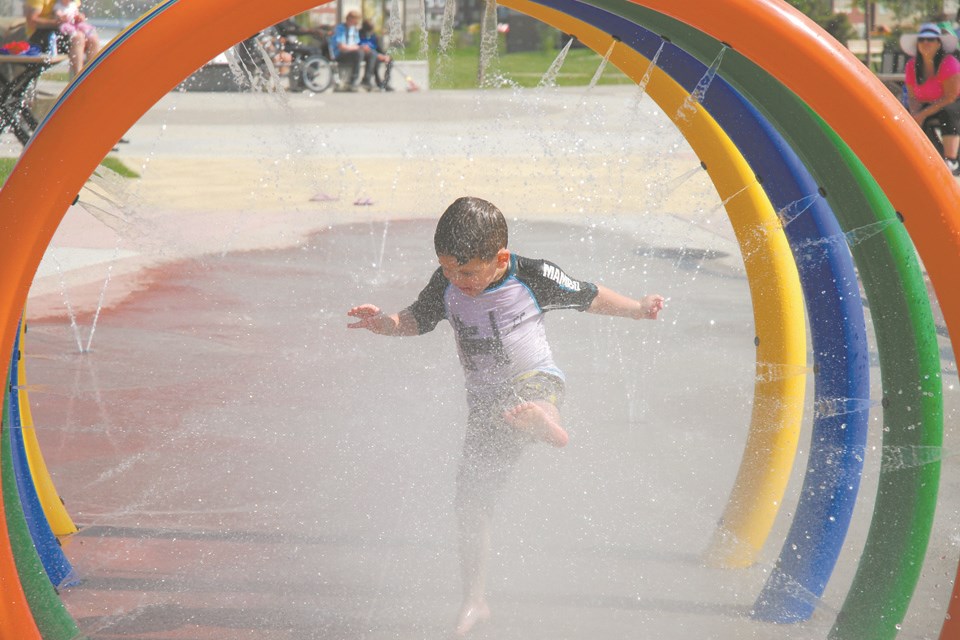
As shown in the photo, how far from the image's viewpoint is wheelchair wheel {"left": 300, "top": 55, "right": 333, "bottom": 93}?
22453 mm

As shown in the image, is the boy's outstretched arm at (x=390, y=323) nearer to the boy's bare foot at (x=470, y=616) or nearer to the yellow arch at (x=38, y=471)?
the boy's bare foot at (x=470, y=616)

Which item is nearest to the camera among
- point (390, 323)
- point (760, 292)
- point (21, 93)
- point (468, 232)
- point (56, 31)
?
point (468, 232)

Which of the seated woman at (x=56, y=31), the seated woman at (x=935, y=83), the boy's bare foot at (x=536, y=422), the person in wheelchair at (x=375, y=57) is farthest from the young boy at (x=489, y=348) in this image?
the person in wheelchair at (x=375, y=57)

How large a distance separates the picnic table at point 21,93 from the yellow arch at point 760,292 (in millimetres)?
8755

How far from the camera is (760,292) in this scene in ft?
12.0

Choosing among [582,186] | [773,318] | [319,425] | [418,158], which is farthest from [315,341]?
[418,158]

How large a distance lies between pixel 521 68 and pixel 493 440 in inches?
1066

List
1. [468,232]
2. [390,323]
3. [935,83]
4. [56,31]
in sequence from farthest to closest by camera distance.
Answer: [56,31] < [935,83] < [390,323] < [468,232]

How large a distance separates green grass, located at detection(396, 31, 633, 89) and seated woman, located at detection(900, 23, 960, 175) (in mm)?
10199

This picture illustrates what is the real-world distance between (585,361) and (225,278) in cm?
315

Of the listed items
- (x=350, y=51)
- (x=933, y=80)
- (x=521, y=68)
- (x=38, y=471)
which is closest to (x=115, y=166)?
(x=933, y=80)

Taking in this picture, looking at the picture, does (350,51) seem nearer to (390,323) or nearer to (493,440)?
(390,323)

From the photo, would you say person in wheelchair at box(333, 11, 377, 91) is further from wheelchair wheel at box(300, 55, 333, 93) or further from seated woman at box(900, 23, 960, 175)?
seated woman at box(900, 23, 960, 175)

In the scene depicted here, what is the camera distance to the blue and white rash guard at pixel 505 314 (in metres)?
3.37
